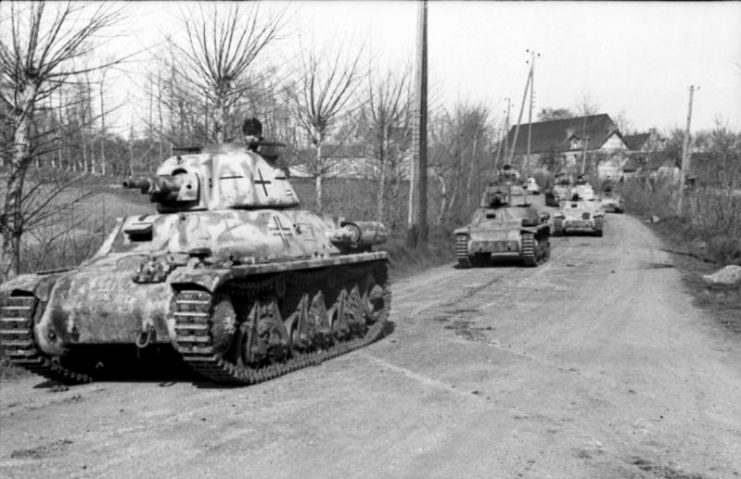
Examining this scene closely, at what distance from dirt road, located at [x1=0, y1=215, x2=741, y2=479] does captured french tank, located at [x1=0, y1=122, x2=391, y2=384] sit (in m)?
0.42

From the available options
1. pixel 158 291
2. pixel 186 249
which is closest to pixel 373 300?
pixel 186 249

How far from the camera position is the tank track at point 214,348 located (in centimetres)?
683

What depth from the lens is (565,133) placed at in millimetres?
84438

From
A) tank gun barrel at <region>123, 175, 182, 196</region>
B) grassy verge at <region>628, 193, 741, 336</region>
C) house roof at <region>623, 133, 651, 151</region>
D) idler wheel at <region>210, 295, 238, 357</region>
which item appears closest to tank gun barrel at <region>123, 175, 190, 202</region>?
tank gun barrel at <region>123, 175, 182, 196</region>

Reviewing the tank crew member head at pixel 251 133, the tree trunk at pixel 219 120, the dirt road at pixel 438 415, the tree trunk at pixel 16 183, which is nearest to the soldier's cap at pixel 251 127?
the tank crew member head at pixel 251 133

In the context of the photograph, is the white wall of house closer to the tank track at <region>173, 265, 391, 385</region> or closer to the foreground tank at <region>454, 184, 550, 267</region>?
the foreground tank at <region>454, 184, 550, 267</region>

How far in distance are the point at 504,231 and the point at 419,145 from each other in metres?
3.31

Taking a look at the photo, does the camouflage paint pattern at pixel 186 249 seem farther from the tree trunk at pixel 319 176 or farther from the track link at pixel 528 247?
the track link at pixel 528 247

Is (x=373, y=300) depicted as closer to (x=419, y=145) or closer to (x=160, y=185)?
(x=160, y=185)

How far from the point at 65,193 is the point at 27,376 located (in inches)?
148

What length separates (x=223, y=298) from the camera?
7.34m

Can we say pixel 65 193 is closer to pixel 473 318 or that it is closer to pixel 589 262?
pixel 473 318

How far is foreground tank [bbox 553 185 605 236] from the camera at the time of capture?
2959 cm

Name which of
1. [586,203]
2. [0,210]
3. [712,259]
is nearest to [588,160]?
[586,203]
